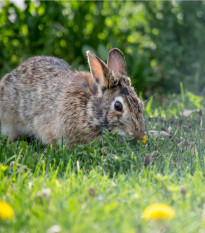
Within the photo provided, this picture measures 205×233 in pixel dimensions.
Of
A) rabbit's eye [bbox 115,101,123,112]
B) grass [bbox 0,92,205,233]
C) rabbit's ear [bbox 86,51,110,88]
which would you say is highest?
rabbit's ear [bbox 86,51,110,88]

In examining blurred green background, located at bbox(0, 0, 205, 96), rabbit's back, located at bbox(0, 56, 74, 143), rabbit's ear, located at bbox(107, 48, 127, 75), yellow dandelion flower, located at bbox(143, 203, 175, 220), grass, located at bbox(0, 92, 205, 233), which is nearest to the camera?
yellow dandelion flower, located at bbox(143, 203, 175, 220)

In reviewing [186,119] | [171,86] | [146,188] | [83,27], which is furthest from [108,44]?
[146,188]

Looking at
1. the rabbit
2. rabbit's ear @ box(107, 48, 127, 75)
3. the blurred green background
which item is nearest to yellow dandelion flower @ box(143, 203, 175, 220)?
the rabbit

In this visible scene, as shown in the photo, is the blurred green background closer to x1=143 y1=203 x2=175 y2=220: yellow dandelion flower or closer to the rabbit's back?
the rabbit's back

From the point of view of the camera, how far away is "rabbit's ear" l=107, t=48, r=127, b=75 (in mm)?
5086

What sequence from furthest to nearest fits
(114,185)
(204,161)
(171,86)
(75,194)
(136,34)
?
(136,34) < (171,86) < (204,161) < (114,185) < (75,194)

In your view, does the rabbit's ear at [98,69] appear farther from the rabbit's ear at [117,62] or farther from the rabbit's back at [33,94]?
the rabbit's back at [33,94]

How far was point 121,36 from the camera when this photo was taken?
847 centimetres

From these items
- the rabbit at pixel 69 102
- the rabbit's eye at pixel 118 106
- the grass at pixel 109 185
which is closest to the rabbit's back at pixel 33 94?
the rabbit at pixel 69 102

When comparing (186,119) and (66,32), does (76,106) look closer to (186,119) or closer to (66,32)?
(186,119)

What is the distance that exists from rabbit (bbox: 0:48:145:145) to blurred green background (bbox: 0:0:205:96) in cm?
211

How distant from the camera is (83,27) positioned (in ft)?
27.1

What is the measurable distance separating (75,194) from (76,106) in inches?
75.8

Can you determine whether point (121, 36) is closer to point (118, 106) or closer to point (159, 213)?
point (118, 106)
